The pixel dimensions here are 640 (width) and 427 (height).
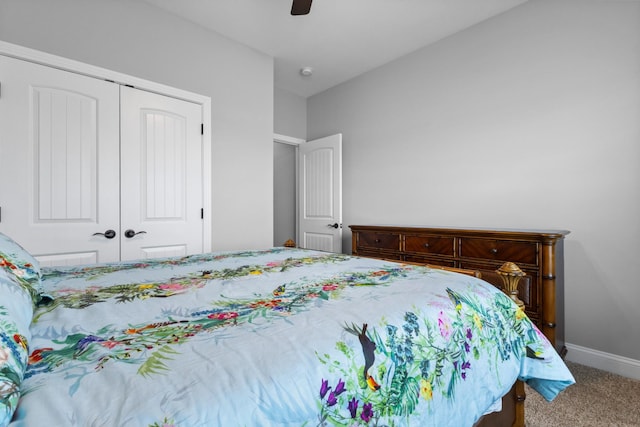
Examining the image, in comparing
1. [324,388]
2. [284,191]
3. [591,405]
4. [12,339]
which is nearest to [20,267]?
[12,339]

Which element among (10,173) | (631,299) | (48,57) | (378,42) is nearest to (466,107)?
(378,42)

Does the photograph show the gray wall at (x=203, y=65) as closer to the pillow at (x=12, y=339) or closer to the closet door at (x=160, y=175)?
the closet door at (x=160, y=175)

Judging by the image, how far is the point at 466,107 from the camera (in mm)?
2850

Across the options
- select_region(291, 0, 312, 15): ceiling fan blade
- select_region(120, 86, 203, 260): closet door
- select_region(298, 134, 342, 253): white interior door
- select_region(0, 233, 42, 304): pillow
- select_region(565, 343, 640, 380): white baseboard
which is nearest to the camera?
select_region(0, 233, 42, 304): pillow

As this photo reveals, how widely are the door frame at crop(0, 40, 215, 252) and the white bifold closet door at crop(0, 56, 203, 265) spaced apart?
0.04 meters

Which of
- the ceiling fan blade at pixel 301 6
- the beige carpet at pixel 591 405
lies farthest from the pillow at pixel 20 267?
the beige carpet at pixel 591 405

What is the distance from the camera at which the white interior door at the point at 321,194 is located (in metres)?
3.78

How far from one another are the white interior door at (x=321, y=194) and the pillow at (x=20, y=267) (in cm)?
304

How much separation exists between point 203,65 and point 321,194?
1.95 metres

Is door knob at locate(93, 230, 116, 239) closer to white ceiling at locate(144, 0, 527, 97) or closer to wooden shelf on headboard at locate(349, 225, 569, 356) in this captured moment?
white ceiling at locate(144, 0, 527, 97)

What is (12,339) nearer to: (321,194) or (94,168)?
(94,168)

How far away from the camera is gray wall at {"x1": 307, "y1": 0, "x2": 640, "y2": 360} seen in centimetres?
209

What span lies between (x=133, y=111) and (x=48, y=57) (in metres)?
0.57

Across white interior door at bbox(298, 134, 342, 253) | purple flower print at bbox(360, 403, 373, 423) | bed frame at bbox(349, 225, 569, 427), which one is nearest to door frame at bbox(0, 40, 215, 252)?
white interior door at bbox(298, 134, 342, 253)
